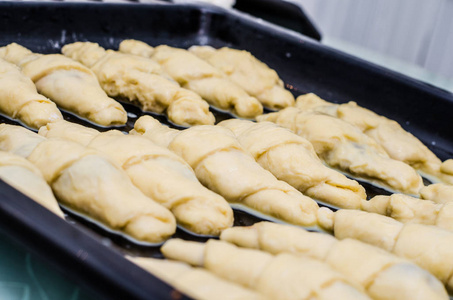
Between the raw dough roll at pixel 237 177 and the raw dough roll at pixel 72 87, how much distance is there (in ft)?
1.27

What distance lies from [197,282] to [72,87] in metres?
1.27

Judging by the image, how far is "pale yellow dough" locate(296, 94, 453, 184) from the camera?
216cm

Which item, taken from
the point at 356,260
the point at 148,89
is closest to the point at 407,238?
the point at 356,260

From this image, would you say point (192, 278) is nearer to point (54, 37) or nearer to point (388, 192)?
point (388, 192)

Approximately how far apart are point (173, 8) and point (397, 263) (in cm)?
219

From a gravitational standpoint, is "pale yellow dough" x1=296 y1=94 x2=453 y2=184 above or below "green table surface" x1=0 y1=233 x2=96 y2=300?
above

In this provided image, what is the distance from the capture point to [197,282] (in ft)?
3.49

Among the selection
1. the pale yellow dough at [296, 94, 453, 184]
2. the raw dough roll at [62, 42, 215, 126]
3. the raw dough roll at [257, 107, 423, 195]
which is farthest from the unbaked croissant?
the pale yellow dough at [296, 94, 453, 184]

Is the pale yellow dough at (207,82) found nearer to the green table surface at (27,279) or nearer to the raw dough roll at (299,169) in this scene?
the raw dough roll at (299,169)

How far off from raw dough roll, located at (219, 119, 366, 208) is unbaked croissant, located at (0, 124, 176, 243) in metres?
0.52

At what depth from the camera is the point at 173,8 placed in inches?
117

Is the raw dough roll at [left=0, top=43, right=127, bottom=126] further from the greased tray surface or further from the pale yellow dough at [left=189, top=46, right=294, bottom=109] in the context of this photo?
the pale yellow dough at [left=189, top=46, right=294, bottom=109]

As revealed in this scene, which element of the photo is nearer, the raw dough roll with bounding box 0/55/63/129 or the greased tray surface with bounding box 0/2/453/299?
the raw dough roll with bounding box 0/55/63/129

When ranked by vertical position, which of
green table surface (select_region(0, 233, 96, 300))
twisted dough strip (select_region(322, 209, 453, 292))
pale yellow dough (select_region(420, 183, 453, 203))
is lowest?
green table surface (select_region(0, 233, 96, 300))
